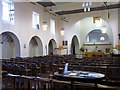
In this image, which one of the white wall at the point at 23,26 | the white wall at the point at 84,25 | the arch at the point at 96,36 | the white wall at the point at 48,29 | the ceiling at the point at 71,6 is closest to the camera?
the white wall at the point at 23,26

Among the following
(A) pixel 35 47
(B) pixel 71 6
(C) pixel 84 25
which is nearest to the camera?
(B) pixel 71 6

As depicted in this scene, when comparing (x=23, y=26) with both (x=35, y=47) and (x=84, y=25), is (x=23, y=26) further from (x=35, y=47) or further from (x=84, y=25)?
(x=84, y=25)

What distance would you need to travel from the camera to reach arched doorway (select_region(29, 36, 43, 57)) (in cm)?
1686

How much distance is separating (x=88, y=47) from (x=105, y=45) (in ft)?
7.41

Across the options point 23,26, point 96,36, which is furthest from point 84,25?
point 23,26

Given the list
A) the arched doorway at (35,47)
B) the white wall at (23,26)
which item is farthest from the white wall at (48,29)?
the arched doorway at (35,47)

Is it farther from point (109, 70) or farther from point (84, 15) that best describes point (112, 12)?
point (109, 70)

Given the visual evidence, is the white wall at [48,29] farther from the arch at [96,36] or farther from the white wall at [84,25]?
the arch at [96,36]

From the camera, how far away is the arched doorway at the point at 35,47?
16858 mm

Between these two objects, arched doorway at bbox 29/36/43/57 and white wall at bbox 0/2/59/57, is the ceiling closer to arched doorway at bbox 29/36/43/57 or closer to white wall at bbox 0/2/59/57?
white wall at bbox 0/2/59/57

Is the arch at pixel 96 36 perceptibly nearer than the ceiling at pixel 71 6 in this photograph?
No

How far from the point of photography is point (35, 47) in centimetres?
1811

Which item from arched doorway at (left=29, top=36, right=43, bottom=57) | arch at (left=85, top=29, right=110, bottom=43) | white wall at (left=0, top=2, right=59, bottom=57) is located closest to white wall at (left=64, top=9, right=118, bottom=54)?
arch at (left=85, top=29, right=110, bottom=43)

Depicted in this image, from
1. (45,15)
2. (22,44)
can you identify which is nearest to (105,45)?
(45,15)
